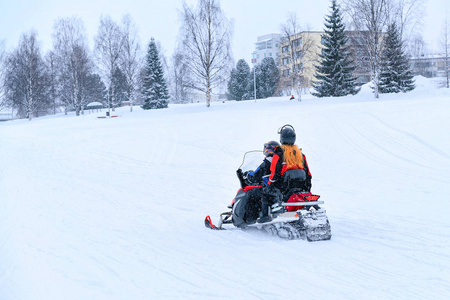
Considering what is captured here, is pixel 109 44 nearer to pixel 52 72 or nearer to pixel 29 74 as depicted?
pixel 29 74

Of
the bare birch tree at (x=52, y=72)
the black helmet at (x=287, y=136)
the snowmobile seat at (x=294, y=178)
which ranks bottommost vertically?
the snowmobile seat at (x=294, y=178)

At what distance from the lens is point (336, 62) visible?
34312 mm

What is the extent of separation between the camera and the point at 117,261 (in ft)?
16.0

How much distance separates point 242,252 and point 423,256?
7.22ft

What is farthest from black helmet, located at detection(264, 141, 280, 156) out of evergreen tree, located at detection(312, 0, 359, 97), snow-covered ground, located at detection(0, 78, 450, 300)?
evergreen tree, located at detection(312, 0, 359, 97)

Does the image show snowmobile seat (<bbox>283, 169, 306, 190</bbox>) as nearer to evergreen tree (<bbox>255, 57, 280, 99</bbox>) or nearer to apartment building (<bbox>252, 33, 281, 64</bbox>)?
evergreen tree (<bbox>255, 57, 280, 99</bbox>)

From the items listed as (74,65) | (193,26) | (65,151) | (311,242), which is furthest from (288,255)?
(74,65)

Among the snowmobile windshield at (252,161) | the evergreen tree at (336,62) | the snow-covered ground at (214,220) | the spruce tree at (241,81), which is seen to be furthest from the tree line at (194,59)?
the snowmobile windshield at (252,161)

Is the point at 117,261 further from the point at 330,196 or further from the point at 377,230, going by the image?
the point at 330,196

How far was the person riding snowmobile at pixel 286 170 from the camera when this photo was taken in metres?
5.59

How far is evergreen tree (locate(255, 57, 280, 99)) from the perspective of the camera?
55.5m

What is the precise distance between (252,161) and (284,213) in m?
1.19

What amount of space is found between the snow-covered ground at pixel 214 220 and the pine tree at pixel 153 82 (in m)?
27.3

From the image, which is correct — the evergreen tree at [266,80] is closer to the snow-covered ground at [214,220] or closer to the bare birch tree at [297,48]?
the bare birch tree at [297,48]
